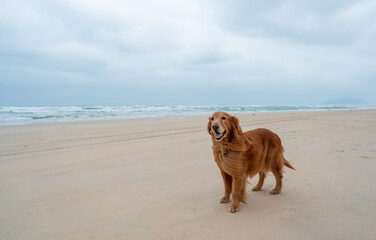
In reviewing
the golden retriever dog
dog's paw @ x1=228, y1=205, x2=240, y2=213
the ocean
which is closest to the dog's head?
the golden retriever dog

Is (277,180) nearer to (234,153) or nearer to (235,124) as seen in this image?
(234,153)

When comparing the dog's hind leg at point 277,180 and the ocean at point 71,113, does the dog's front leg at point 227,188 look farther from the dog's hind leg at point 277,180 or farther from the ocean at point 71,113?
the ocean at point 71,113

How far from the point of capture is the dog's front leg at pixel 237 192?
9.30ft

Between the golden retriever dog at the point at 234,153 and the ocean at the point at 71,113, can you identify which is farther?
the ocean at the point at 71,113

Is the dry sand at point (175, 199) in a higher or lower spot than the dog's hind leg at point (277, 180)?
lower

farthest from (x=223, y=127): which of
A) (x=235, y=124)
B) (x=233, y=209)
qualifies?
(x=233, y=209)

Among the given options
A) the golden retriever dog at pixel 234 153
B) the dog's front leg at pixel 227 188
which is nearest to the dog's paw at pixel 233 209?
the golden retriever dog at pixel 234 153

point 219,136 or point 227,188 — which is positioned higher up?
point 219,136

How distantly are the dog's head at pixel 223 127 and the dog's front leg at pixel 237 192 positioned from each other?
1.79 ft

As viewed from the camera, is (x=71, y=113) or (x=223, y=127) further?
(x=71, y=113)

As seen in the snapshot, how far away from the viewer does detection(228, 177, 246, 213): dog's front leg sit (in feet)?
→ 9.30

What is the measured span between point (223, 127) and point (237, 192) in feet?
2.80

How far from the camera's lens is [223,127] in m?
A: 2.72

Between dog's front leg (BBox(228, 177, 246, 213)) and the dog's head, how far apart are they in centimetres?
54
